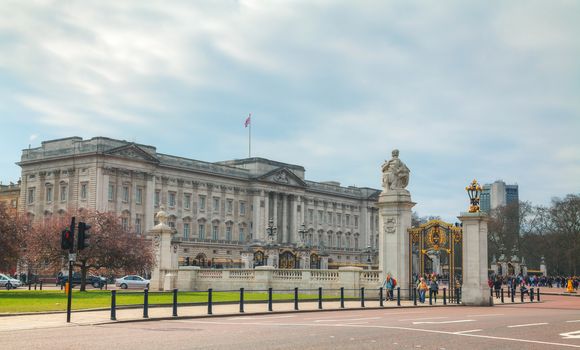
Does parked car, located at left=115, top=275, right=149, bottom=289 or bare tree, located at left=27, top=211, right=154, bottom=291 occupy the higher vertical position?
bare tree, located at left=27, top=211, right=154, bottom=291

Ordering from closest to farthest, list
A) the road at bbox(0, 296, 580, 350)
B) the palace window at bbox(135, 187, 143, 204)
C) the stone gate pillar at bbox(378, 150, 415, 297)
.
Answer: the road at bbox(0, 296, 580, 350) < the stone gate pillar at bbox(378, 150, 415, 297) < the palace window at bbox(135, 187, 143, 204)

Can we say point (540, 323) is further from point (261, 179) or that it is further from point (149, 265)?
point (261, 179)

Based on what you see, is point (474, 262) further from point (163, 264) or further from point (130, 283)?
point (130, 283)

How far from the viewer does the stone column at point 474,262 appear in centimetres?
3650

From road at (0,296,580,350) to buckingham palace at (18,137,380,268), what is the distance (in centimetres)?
5837

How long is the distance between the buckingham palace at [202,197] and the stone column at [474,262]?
45127 millimetres

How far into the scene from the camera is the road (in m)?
16.3

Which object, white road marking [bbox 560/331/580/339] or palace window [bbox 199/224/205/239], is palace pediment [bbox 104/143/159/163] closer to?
palace window [bbox 199/224/205/239]

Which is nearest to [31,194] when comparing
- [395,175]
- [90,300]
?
[90,300]

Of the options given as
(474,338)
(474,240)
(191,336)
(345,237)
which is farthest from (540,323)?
(345,237)

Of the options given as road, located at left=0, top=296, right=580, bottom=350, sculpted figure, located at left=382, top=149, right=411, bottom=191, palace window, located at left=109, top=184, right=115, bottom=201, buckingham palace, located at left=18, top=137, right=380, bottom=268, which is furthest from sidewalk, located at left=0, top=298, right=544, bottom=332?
Answer: palace window, located at left=109, top=184, right=115, bottom=201

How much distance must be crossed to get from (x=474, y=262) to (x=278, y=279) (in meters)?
13.1

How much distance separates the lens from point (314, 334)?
60.7 ft

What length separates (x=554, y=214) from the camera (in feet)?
384
